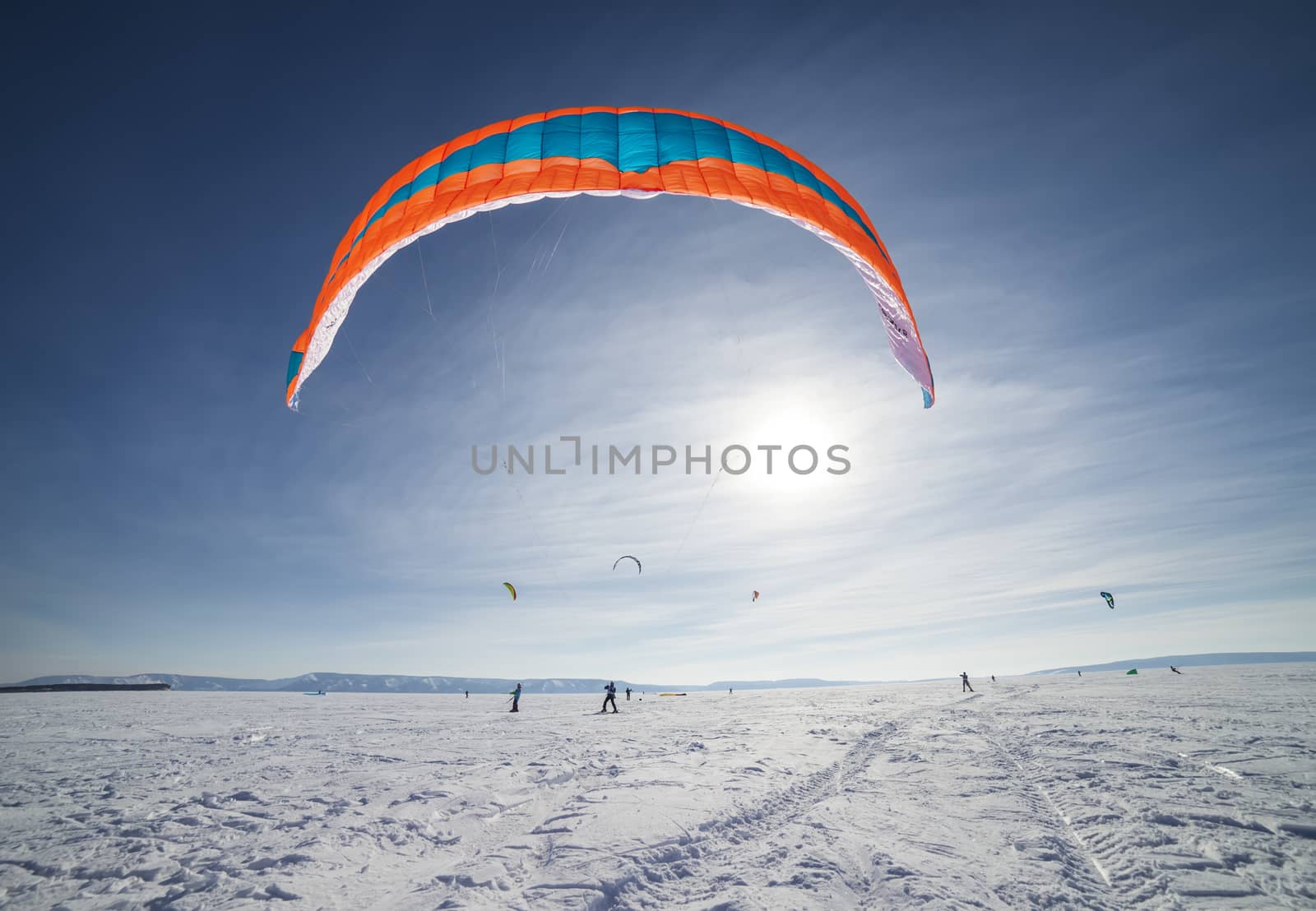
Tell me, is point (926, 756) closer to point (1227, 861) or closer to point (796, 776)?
point (796, 776)

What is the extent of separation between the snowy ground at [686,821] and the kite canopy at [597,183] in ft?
19.2

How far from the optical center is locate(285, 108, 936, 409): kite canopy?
23.4 ft

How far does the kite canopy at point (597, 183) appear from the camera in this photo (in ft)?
23.4

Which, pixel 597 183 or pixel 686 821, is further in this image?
pixel 597 183

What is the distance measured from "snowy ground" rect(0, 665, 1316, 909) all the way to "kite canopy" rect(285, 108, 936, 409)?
19.2 feet

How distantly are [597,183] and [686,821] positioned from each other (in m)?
7.82

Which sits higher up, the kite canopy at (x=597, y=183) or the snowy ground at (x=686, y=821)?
the kite canopy at (x=597, y=183)

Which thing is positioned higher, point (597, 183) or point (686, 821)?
point (597, 183)

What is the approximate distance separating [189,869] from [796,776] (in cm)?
674

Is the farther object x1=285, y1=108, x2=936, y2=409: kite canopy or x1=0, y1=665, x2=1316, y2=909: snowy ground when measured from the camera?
x1=285, y1=108, x2=936, y2=409: kite canopy

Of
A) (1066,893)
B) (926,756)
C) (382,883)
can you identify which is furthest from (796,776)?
(382,883)

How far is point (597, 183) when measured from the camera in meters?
7.12

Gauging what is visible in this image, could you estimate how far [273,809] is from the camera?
623 cm

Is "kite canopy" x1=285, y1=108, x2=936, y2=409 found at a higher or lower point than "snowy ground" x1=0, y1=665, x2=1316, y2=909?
higher
